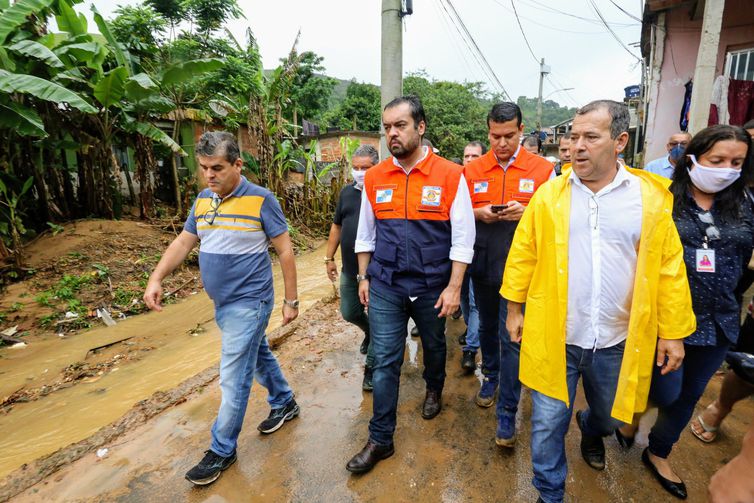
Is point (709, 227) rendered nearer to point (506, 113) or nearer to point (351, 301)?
point (506, 113)

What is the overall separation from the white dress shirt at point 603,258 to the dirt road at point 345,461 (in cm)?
104

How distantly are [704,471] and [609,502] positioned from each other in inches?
28.8

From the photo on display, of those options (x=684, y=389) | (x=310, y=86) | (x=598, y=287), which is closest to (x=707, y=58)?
(x=684, y=389)

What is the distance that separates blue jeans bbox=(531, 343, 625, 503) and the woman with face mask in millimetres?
330

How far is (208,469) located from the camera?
2.29 metres

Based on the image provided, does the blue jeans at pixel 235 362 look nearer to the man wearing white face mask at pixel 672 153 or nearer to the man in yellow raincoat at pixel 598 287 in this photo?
the man in yellow raincoat at pixel 598 287

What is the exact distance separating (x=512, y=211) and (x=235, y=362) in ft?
6.45

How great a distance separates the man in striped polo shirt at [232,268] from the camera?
2.35 metres

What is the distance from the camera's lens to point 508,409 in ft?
8.15

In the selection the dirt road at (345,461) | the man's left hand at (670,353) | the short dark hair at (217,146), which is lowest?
the dirt road at (345,461)

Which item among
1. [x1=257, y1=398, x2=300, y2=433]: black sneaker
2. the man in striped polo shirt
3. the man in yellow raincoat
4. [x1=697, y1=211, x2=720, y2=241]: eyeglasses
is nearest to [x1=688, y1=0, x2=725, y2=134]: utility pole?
[x1=697, y1=211, x2=720, y2=241]: eyeglasses

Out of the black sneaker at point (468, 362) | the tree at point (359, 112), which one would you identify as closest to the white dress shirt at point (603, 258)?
the black sneaker at point (468, 362)

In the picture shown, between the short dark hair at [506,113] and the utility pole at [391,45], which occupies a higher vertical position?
the utility pole at [391,45]

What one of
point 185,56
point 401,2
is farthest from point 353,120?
point 401,2
